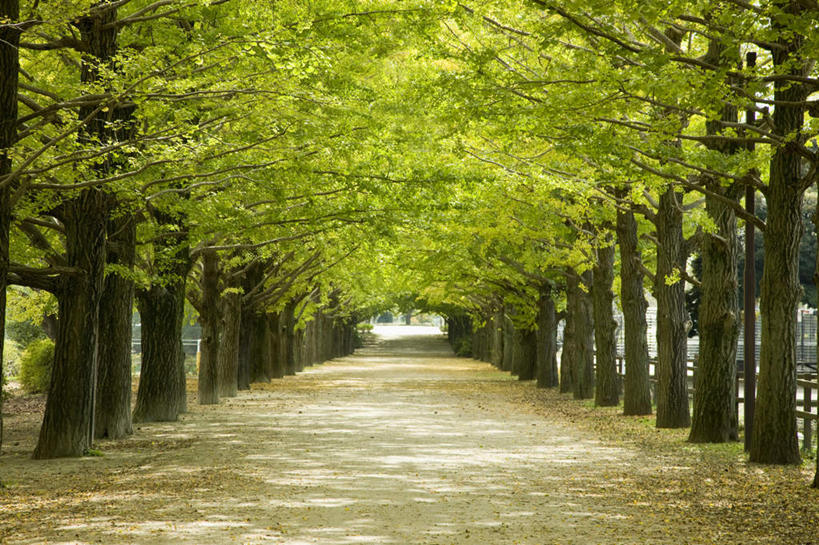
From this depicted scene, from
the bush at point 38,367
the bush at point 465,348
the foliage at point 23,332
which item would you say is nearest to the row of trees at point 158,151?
the bush at point 38,367

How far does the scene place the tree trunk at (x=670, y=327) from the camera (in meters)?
18.2

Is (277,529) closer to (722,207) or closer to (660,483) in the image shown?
(660,483)

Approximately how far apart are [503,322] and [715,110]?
132 ft

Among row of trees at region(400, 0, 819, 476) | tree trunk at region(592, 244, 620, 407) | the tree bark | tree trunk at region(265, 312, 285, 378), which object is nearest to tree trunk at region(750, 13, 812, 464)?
row of trees at region(400, 0, 819, 476)

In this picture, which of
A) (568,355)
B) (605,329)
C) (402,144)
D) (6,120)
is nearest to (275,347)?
(568,355)

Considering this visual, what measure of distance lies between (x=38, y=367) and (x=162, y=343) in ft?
39.0

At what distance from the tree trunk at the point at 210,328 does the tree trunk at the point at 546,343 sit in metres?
12.8

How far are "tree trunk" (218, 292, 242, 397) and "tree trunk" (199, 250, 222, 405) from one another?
2.46 meters

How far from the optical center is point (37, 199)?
12680 millimetres

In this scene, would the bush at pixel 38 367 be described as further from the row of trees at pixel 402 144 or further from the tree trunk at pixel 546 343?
the tree trunk at pixel 546 343

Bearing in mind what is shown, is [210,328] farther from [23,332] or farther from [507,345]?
[507,345]

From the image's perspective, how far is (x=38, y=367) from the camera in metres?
29.1

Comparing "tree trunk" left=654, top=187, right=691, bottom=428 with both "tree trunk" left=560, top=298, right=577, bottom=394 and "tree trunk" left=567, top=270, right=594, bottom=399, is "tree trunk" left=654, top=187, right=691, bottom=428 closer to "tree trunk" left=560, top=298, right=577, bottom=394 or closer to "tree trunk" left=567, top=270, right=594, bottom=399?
"tree trunk" left=567, top=270, right=594, bottom=399

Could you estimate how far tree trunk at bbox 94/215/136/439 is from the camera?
51.0ft
